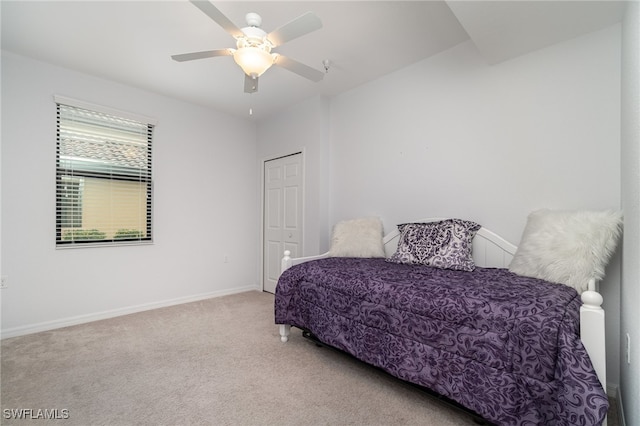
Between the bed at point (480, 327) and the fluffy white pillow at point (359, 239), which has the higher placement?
the fluffy white pillow at point (359, 239)

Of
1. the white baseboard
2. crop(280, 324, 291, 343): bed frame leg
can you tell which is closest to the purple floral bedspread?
crop(280, 324, 291, 343): bed frame leg

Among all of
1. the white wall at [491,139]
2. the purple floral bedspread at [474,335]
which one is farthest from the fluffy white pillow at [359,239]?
the purple floral bedspread at [474,335]

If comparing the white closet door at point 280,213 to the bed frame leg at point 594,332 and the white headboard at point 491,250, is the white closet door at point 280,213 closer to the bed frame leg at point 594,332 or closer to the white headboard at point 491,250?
the white headboard at point 491,250

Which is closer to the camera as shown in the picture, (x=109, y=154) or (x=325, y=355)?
(x=325, y=355)

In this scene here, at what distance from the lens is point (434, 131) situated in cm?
272

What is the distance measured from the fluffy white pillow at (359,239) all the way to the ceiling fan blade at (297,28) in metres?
1.85

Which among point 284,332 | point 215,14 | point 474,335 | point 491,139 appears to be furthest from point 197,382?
point 491,139

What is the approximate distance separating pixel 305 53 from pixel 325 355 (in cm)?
259

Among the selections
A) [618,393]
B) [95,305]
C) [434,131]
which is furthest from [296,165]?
[618,393]

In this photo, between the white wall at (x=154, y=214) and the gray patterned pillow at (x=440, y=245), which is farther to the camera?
the white wall at (x=154, y=214)

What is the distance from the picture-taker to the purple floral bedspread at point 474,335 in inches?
46.4

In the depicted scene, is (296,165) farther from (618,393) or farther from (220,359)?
(618,393)

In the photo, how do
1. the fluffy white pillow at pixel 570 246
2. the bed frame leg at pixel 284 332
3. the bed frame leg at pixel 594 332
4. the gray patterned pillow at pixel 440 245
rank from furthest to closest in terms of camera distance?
the bed frame leg at pixel 284 332
the gray patterned pillow at pixel 440 245
the fluffy white pillow at pixel 570 246
the bed frame leg at pixel 594 332

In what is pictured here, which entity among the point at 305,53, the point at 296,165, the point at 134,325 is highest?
the point at 305,53
